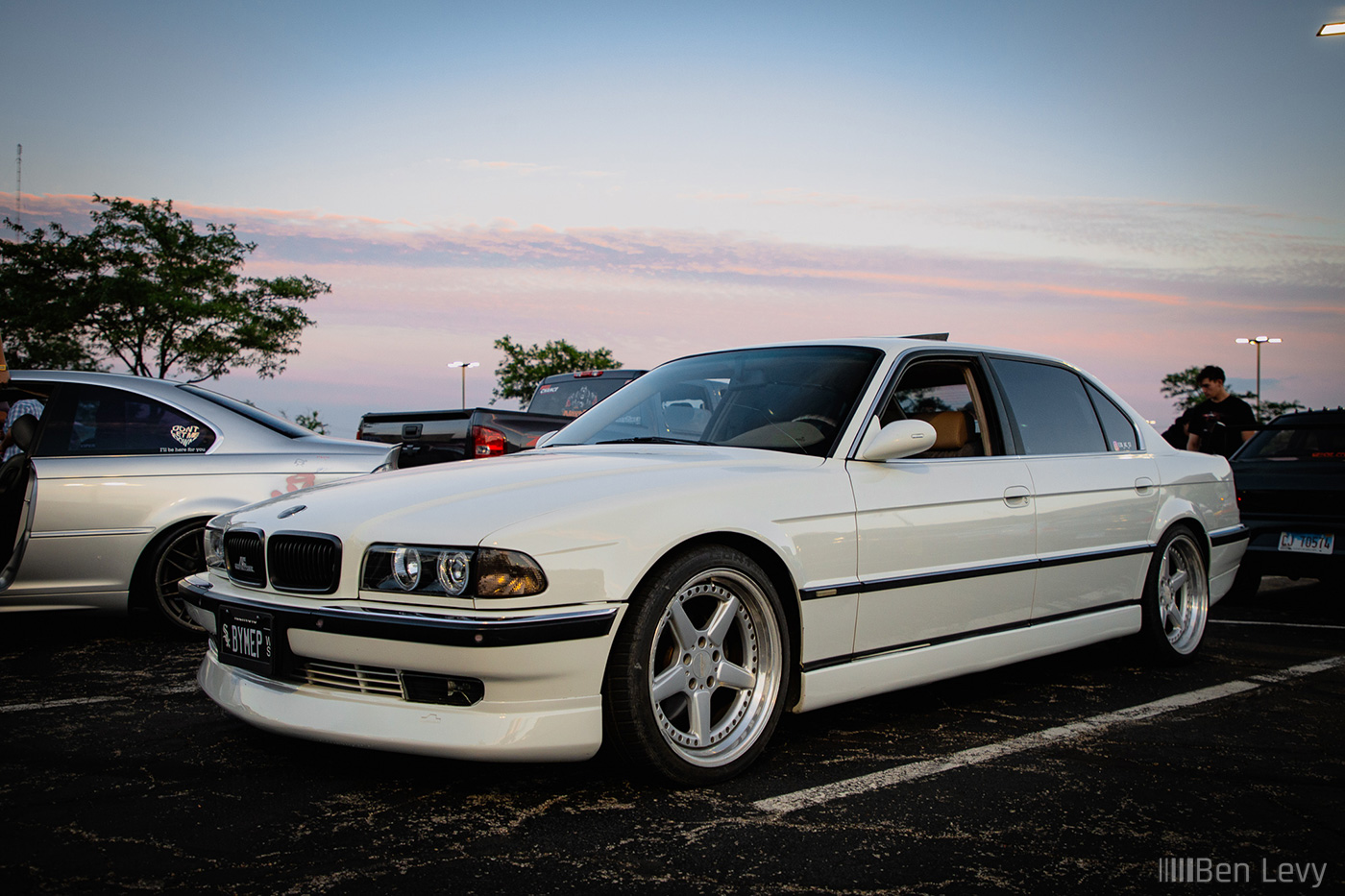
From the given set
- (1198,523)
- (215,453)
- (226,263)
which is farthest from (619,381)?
(226,263)

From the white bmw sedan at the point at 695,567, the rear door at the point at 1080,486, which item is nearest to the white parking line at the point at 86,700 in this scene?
the white bmw sedan at the point at 695,567

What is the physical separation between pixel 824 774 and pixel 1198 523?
121 inches

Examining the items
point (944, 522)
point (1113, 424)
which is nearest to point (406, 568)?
point (944, 522)

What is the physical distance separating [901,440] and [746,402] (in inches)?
29.4

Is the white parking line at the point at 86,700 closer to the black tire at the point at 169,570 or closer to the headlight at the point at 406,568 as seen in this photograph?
the black tire at the point at 169,570

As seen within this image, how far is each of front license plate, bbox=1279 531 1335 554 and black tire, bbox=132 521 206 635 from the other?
22.9ft

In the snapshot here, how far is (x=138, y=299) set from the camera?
31.5 meters

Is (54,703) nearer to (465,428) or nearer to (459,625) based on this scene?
(459,625)

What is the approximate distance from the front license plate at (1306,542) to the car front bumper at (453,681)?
608 centimetres

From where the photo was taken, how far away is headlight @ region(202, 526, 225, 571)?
11.4ft

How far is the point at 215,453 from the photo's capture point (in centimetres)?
544

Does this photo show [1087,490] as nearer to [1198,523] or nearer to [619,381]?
[1198,523]

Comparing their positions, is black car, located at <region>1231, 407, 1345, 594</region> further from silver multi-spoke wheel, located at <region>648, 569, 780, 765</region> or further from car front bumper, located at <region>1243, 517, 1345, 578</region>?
silver multi-spoke wheel, located at <region>648, 569, 780, 765</region>

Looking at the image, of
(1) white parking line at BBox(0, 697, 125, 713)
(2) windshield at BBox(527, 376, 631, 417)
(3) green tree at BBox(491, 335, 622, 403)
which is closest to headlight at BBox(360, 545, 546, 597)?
(1) white parking line at BBox(0, 697, 125, 713)
